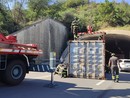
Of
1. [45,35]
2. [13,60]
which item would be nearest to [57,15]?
[45,35]

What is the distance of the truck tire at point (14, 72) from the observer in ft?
44.6

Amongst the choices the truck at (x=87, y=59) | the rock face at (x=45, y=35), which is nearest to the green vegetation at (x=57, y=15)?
the rock face at (x=45, y=35)

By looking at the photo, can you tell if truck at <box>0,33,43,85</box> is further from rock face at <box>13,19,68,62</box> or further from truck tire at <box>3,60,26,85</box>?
rock face at <box>13,19,68,62</box>

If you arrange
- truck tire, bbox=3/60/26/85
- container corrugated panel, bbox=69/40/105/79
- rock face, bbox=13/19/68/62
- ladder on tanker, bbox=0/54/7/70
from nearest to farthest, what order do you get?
ladder on tanker, bbox=0/54/7/70 < truck tire, bbox=3/60/26/85 < container corrugated panel, bbox=69/40/105/79 < rock face, bbox=13/19/68/62

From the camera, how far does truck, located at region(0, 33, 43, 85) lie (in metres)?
13.5

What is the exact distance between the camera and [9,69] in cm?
1372

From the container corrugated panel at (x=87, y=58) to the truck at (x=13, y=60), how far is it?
4.97 metres

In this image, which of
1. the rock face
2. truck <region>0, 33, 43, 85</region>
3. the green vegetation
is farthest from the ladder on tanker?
the green vegetation

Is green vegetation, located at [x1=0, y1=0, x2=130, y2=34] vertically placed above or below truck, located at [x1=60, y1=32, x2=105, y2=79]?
above

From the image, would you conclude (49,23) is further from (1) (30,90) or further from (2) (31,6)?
(1) (30,90)

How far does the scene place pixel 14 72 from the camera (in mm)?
13992

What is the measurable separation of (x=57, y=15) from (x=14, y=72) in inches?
1428

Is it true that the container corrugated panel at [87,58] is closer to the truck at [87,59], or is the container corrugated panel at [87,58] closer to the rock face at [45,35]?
the truck at [87,59]

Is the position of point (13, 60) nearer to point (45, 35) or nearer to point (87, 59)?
point (87, 59)
